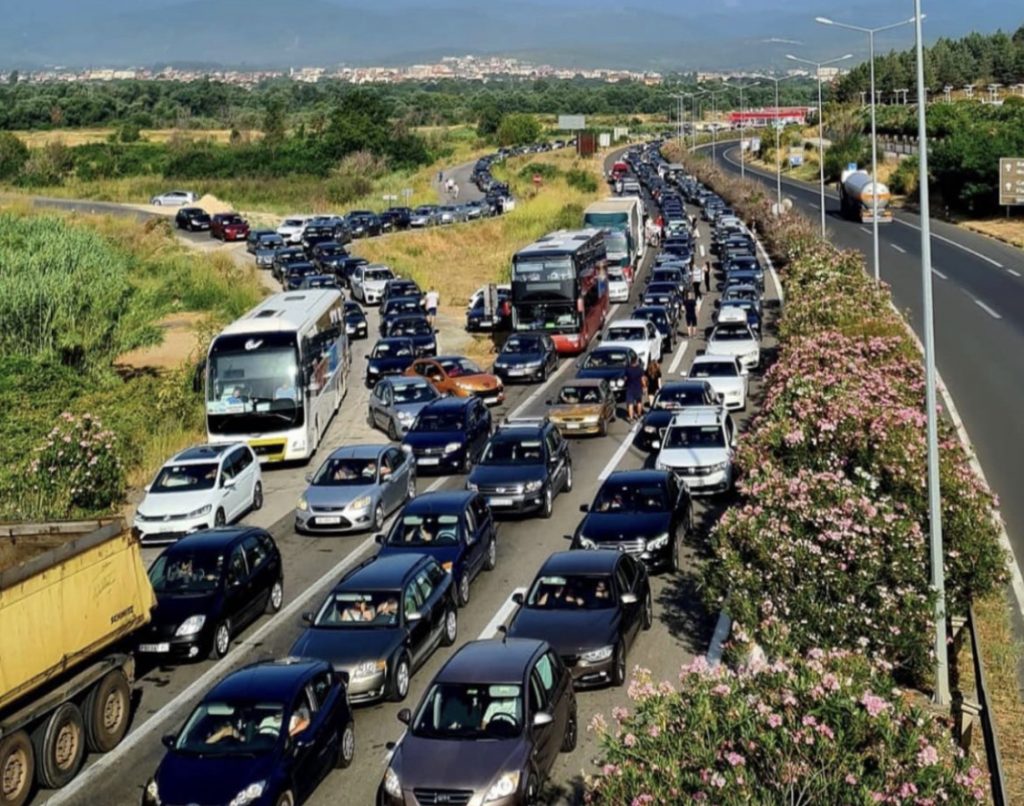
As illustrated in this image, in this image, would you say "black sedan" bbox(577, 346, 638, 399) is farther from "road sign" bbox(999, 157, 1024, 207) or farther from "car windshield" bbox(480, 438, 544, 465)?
"road sign" bbox(999, 157, 1024, 207)

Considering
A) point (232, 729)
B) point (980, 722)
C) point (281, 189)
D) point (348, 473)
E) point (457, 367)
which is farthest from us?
point (281, 189)

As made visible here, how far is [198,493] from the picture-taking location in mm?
25156

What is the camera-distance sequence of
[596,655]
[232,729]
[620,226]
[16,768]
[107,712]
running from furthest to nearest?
[620,226] → [596,655] → [107,712] → [16,768] → [232,729]

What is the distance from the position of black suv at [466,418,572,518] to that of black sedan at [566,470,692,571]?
7.59 ft

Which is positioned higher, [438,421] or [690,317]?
[438,421]

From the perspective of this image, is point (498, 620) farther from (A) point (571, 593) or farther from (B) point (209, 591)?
(B) point (209, 591)

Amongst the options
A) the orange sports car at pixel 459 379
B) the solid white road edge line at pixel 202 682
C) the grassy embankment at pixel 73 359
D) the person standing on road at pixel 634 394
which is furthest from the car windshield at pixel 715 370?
the solid white road edge line at pixel 202 682

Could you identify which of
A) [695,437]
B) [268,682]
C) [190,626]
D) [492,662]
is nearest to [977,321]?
[695,437]

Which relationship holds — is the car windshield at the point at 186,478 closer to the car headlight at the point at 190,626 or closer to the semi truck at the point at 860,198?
the car headlight at the point at 190,626

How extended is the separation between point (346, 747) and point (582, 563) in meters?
4.53

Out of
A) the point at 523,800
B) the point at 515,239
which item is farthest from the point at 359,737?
the point at 515,239

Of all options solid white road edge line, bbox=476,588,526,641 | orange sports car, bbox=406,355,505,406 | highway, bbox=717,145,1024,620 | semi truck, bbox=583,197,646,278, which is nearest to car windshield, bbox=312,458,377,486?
solid white road edge line, bbox=476,588,526,641

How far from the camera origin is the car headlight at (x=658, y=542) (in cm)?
2142

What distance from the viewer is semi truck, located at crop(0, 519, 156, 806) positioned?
1434 cm
